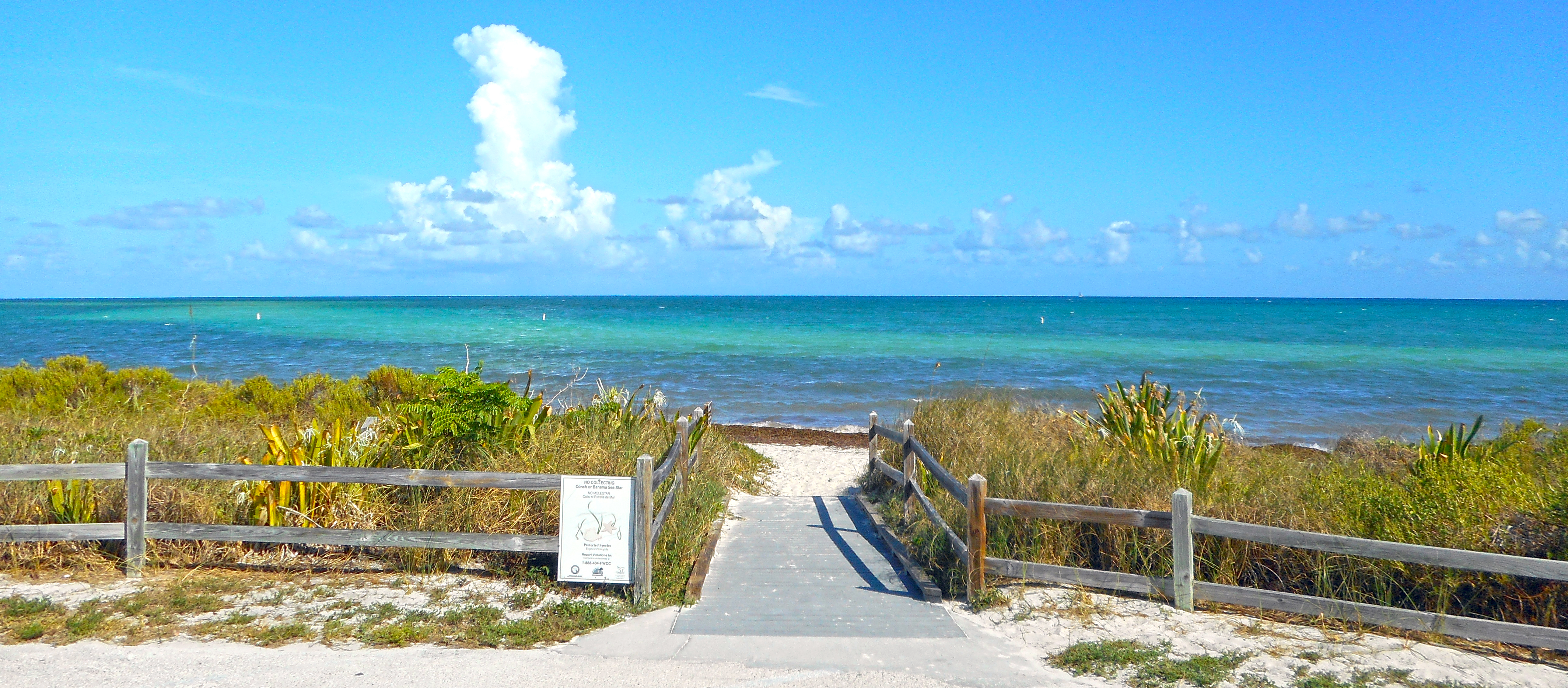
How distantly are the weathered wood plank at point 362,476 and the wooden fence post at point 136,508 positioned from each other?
88 mm

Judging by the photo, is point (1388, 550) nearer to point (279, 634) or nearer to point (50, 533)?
point (279, 634)

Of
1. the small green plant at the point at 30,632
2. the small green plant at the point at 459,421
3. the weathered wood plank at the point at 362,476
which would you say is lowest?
the small green plant at the point at 30,632

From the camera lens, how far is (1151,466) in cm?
855

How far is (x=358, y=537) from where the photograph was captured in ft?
23.1

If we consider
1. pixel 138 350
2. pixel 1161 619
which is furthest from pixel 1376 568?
pixel 138 350

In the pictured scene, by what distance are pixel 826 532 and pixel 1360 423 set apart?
61.0ft

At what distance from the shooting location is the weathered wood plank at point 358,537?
692 cm

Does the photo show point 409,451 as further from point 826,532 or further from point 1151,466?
point 1151,466

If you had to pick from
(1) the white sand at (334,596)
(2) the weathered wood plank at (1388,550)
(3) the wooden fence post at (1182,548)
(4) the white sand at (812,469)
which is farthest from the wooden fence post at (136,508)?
(2) the weathered wood plank at (1388,550)

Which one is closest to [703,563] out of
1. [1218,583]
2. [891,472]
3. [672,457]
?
[672,457]

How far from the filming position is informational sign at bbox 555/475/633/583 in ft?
22.1

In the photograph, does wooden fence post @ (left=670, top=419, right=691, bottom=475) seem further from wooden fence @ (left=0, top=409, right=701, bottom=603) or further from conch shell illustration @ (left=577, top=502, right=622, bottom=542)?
conch shell illustration @ (left=577, top=502, right=622, bottom=542)

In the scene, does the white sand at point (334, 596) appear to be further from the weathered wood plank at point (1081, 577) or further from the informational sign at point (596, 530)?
the weathered wood plank at point (1081, 577)

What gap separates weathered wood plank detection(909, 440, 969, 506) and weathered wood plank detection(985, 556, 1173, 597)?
55 centimetres
